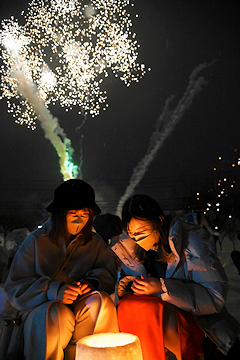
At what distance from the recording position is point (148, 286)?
2.37 meters

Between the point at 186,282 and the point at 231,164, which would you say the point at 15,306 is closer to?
the point at 186,282

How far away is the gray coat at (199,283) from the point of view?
229 cm

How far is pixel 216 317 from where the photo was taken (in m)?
2.37

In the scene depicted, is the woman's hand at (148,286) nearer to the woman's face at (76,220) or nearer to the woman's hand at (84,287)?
the woman's hand at (84,287)

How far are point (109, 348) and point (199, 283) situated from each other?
888 millimetres

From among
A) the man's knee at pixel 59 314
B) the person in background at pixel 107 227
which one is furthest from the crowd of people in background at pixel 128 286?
the person in background at pixel 107 227

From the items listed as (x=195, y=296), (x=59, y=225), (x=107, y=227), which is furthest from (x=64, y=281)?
(x=107, y=227)

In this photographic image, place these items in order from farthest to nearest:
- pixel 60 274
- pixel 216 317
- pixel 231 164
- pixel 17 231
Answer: pixel 231 164 → pixel 17 231 → pixel 60 274 → pixel 216 317

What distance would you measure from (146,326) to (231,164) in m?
23.1

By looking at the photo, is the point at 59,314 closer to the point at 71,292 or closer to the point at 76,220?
the point at 71,292

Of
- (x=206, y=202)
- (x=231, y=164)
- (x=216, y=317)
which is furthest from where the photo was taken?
(x=206, y=202)

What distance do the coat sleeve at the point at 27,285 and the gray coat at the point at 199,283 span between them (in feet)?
3.00

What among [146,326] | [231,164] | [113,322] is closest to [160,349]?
[146,326]

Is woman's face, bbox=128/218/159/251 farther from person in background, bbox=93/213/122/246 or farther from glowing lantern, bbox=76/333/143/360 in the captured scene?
person in background, bbox=93/213/122/246
